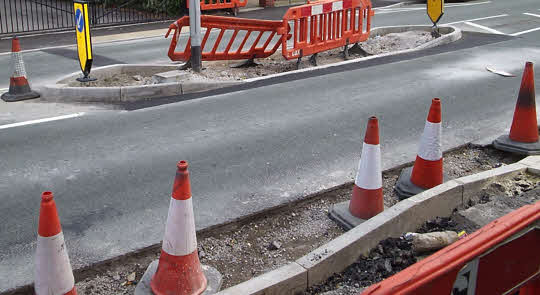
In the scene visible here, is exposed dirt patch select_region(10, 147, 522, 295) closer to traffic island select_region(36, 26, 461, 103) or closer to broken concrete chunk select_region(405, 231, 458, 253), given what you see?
broken concrete chunk select_region(405, 231, 458, 253)

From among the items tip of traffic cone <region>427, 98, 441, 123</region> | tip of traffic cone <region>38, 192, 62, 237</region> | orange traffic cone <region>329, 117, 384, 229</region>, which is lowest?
orange traffic cone <region>329, 117, 384, 229</region>

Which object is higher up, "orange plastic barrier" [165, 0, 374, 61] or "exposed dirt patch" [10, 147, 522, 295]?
"orange plastic barrier" [165, 0, 374, 61]

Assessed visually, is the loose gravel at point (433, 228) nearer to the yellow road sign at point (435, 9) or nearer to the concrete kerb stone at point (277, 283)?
the concrete kerb stone at point (277, 283)

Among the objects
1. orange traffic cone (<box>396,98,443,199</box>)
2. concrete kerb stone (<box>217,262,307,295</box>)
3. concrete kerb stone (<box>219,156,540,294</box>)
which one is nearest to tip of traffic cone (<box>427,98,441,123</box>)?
orange traffic cone (<box>396,98,443,199</box>)

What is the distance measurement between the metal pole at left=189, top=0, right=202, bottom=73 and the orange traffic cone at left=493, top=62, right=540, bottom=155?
19.1ft

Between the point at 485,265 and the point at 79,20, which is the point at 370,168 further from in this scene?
the point at 79,20

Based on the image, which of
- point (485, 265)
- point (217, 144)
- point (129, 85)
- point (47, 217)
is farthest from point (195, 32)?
point (485, 265)

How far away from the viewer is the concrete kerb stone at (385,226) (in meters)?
3.88

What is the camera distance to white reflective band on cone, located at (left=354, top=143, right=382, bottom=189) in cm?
464

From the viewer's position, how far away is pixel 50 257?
3.28m

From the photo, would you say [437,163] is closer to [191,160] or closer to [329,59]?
[191,160]

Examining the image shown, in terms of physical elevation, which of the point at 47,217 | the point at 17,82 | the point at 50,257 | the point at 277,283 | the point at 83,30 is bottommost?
the point at 277,283

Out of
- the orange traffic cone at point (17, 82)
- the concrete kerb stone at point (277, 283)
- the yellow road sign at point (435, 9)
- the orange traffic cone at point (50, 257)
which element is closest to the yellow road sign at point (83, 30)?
the orange traffic cone at point (17, 82)

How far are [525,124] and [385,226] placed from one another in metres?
2.92
